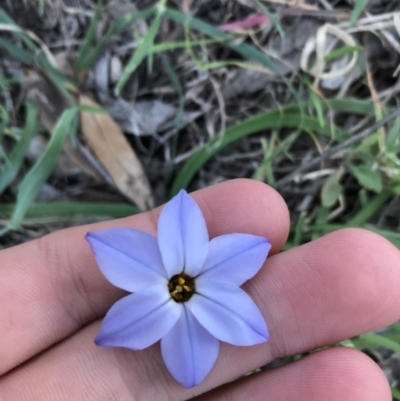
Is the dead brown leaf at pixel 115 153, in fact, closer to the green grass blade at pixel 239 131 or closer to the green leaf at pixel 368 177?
the green grass blade at pixel 239 131

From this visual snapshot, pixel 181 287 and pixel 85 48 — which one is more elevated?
pixel 85 48

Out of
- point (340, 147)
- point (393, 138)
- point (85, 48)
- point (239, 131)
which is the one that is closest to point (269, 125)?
point (239, 131)

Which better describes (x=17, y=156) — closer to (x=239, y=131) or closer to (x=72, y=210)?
(x=72, y=210)

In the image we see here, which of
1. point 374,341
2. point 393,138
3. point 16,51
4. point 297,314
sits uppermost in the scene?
point 16,51

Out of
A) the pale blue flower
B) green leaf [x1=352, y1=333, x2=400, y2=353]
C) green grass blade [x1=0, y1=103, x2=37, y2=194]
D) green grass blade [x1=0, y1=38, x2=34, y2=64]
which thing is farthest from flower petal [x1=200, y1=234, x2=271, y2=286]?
green grass blade [x1=0, y1=38, x2=34, y2=64]

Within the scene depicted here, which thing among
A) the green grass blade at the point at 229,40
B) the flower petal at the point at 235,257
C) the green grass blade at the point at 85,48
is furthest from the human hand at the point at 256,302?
the green grass blade at the point at 85,48

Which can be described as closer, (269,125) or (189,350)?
(189,350)
